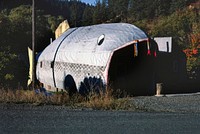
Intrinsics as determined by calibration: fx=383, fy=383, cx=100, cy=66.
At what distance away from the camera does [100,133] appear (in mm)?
→ 8656

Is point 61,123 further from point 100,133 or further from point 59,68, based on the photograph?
point 59,68

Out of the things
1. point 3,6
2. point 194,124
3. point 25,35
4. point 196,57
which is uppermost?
point 3,6

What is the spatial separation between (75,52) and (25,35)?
18.5 meters

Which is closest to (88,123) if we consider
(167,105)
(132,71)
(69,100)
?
(69,100)

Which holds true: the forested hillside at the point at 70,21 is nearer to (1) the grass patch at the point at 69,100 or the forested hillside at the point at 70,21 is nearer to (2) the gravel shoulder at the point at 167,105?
(1) the grass patch at the point at 69,100

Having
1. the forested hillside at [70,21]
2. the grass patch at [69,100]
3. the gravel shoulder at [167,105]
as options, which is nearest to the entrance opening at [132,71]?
the gravel shoulder at [167,105]

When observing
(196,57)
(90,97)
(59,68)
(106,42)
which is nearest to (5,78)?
(59,68)

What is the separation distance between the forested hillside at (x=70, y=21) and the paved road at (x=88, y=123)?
14.0 meters

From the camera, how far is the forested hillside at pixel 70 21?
30.5 meters

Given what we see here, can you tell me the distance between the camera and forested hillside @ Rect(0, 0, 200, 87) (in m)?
30.5

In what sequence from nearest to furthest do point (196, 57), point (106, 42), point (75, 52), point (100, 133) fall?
point (100, 133) < point (106, 42) < point (75, 52) < point (196, 57)

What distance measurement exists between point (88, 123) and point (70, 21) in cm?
3438

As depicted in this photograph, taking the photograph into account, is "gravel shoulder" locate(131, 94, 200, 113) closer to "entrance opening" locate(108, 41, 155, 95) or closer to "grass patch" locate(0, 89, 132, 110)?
"grass patch" locate(0, 89, 132, 110)

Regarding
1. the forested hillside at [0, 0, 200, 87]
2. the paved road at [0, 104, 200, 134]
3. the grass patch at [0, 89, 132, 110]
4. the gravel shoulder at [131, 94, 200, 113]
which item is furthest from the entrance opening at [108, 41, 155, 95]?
the paved road at [0, 104, 200, 134]
